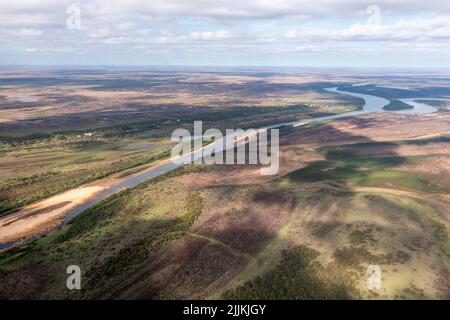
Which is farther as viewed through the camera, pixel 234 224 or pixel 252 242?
pixel 234 224

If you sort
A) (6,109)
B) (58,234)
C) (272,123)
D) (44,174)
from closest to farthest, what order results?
(58,234)
(44,174)
(272,123)
(6,109)

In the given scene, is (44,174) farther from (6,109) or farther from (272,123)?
(6,109)

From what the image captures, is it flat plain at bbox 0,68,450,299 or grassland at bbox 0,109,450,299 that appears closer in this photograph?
grassland at bbox 0,109,450,299

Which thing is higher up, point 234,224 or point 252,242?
point 234,224

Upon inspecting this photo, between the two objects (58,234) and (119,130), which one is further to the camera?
(119,130)

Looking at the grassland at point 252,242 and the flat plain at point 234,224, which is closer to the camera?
the grassland at point 252,242

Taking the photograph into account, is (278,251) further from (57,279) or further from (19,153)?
(19,153)
